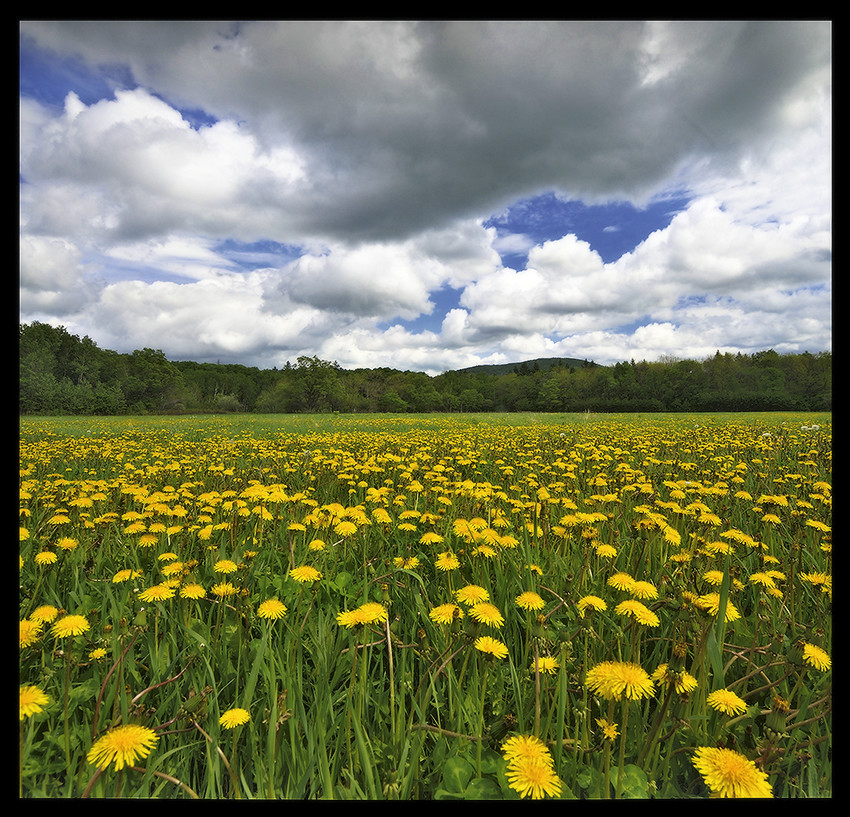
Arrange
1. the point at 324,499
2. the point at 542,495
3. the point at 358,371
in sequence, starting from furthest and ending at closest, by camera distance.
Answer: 1. the point at 358,371
2. the point at 324,499
3. the point at 542,495

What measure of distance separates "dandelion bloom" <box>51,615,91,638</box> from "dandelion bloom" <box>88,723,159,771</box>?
1.65ft

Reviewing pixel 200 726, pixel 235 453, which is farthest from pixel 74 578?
pixel 235 453

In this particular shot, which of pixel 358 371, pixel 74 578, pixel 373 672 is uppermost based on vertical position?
pixel 358 371

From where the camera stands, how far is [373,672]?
1.46 m

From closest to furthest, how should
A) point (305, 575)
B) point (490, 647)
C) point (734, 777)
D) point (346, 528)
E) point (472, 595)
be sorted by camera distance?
1. point (734, 777)
2. point (490, 647)
3. point (472, 595)
4. point (305, 575)
5. point (346, 528)

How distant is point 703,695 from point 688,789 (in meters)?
0.25

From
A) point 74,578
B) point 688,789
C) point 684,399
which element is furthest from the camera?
point 684,399

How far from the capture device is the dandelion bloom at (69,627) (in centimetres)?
135

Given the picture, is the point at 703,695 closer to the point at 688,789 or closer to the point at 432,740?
the point at 688,789

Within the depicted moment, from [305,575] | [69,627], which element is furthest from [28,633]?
[305,575]

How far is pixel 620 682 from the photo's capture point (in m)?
1.07

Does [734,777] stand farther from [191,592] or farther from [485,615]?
[191,592]

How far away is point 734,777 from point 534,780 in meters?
0.44

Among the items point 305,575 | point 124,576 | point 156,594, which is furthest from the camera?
point 124,576
